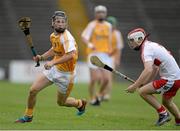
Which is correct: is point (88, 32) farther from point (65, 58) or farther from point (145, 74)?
point (145, 74)

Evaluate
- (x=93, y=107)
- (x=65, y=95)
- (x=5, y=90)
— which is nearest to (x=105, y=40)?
(x=93, y=107)

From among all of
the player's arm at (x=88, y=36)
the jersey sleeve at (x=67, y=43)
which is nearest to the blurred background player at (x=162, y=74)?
the jersey sleeve at (x=67, y=43)

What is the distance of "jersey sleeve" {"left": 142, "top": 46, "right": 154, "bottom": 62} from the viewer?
13195 mm

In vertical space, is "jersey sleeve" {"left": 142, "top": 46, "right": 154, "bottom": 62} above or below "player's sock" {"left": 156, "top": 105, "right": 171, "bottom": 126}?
above

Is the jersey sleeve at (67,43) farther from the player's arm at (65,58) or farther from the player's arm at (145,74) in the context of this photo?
the player's arm at (145,74)

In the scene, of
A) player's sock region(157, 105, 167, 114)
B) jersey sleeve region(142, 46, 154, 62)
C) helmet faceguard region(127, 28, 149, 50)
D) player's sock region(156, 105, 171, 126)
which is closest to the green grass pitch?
player's sock region(156, 105, 171, 126)

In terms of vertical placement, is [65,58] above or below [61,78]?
above

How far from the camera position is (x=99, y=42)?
2080 cm

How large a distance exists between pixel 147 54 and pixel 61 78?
1.81m

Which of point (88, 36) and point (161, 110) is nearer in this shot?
point (161, 110)

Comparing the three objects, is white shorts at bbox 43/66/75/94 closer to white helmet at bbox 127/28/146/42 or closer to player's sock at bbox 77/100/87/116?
player's sock at bbox 77/100/87/116

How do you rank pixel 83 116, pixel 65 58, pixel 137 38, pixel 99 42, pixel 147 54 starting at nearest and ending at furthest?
1. pixel 147 54
2. pixel 65 58
3. pixel 137 38
4. pixel 83 116
5. pixel 99 42

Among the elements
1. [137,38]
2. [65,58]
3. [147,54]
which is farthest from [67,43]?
[147,54]

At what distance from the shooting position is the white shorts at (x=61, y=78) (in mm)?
13956
